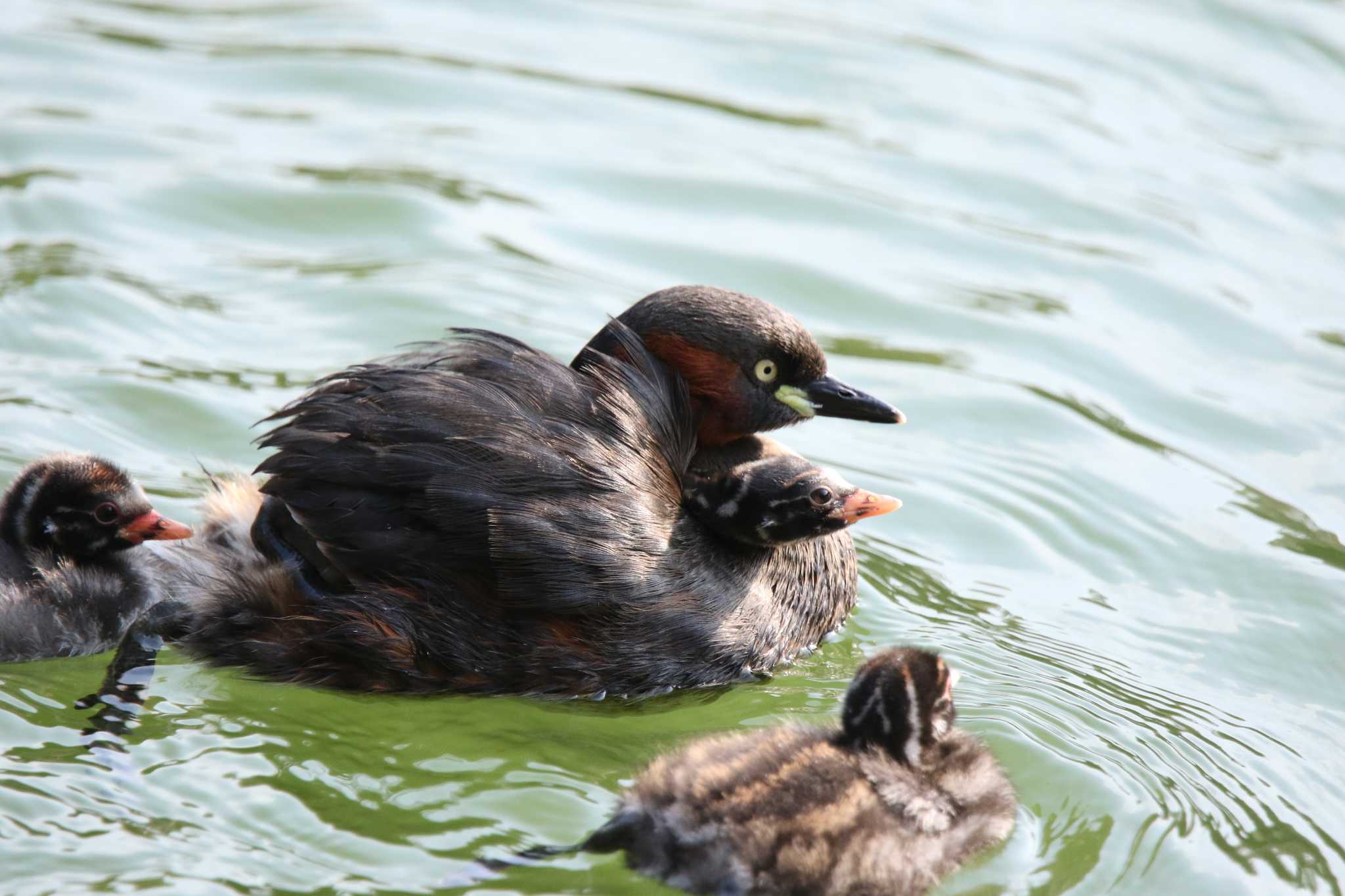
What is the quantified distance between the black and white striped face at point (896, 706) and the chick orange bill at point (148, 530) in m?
2.09

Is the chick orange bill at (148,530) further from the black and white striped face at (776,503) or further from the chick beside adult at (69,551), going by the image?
the black and white striped face at (776,503)

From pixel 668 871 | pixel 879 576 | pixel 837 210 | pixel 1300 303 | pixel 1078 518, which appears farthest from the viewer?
pixel 837 210

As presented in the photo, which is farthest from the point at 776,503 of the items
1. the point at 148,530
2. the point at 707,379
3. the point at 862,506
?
the point at 148,530

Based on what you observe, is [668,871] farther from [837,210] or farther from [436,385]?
[837,210]

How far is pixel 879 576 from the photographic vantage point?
6215 millimetres

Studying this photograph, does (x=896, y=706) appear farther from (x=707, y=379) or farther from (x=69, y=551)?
(x=69, y=551)

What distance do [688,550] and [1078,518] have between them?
2.19 metres

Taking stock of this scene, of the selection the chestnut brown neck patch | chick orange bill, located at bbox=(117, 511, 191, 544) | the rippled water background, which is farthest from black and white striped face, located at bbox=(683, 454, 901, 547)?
chick orange bill, located at bbox=(117, 511, 191, 544)

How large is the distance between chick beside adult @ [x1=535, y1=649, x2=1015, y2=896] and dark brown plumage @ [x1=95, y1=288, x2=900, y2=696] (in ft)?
1.90

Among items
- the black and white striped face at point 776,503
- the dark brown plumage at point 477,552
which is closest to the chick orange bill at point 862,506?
the black and white striped face at point 776,503

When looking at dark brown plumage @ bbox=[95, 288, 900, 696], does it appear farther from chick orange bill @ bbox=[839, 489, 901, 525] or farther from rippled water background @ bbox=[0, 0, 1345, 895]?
chick orange bill @ bbox=[839, 489, 901, 525]

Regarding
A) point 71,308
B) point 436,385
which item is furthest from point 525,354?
point 71,308

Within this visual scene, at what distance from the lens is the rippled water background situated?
4.61m

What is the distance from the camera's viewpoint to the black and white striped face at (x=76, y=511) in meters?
4.97
